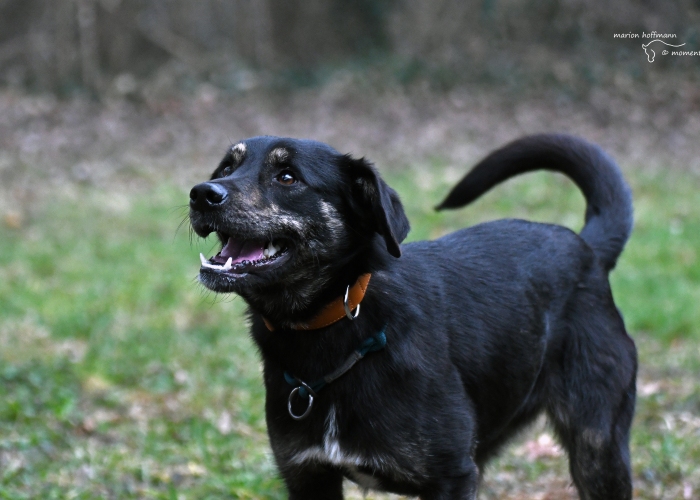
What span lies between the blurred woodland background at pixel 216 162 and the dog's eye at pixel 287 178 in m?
1.11

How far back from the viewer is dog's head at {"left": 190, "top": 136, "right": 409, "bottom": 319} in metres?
3.33

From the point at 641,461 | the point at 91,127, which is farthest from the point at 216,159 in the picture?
the point at 641,461

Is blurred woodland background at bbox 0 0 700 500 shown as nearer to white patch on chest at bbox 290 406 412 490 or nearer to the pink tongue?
the pink tongue

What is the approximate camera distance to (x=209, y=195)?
131 inches

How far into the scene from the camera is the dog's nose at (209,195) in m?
3.31

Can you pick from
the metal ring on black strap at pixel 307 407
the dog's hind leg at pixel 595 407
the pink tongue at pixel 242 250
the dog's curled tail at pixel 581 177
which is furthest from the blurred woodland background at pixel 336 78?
the metal ring on black strap at pixel 307 407

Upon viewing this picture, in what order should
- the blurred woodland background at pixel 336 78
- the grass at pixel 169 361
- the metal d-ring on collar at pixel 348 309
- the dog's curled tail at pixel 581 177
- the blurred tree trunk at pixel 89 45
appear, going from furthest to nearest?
the blurred tree trunk at pixel 89 45
the blurred woodland background at pixel 336 78
the grass at pixel 169 361
the dog's curled tail at pixel 581 177
the metal d-ring on collar at pixel 348 309

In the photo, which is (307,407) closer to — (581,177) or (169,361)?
(581,177)

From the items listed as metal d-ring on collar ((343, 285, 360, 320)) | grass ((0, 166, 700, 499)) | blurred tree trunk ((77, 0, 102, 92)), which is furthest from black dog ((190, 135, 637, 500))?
blurred tree trunk ((77, 0, 102, 92))

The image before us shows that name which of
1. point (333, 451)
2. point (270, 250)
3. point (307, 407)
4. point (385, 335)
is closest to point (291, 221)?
point (270, 250)

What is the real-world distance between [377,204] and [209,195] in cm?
61

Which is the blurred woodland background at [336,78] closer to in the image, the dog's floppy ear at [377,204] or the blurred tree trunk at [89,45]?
the blurred tree trunk at [89,45]

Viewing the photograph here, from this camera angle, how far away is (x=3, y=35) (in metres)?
19.2

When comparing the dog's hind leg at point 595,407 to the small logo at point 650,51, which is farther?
the small logo at point 650,51
